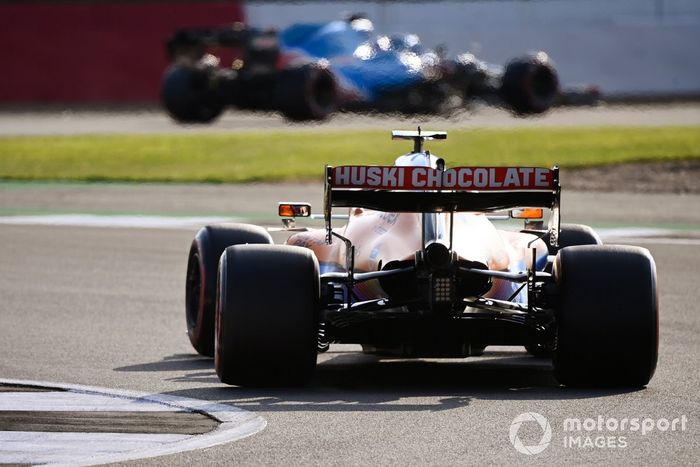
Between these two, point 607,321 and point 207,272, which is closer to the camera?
point 607,321

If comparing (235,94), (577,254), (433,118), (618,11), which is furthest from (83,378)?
(618,11)

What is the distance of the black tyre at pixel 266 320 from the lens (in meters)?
8.41

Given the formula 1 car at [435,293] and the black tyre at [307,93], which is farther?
the black tyre at [307,93]

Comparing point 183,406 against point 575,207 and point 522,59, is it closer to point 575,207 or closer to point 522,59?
point 575,207

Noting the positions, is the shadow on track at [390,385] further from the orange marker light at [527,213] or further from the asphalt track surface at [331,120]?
the asphalt track surface at [331,120]

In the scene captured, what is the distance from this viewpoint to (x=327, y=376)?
Result: 9.38 m

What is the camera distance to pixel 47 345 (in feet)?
34.0

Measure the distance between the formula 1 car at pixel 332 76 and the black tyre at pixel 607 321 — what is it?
2237 cm

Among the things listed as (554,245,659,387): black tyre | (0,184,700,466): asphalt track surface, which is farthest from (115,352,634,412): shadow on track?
(554,245,659,387): black tyre

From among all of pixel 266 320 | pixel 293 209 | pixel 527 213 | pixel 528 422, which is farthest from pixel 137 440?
pixel 527 213

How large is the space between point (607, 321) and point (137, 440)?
2.52 metres

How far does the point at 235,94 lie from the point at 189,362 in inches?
917

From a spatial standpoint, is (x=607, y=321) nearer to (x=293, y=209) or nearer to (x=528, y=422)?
(x=528, y=422)

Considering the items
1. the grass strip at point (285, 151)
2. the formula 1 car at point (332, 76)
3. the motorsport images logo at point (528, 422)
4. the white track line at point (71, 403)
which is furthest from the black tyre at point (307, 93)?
the motorsport images logo at point (528, 422)
